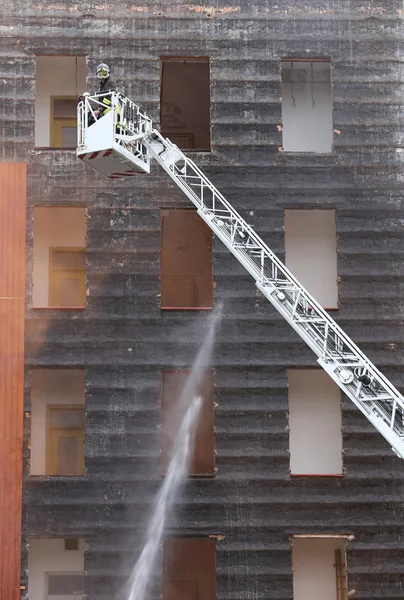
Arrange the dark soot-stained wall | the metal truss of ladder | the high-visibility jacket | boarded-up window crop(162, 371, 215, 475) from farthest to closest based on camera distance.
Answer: boarded-up window crop(162, 371, 215, 475), the dark soot-stained wall, the high-visibility jacket, the metal truss of ladder

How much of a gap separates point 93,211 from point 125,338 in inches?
133

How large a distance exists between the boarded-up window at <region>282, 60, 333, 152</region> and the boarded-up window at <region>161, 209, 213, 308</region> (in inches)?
148

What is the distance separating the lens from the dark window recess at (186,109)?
26.6m

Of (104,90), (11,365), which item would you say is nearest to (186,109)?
(104,90)

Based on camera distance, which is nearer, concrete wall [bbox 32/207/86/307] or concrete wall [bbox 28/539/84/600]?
concrete wall [bbox 28/539/84/600]

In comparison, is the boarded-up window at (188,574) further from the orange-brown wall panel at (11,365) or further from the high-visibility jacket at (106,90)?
the high-visibility jacket at (106,90)

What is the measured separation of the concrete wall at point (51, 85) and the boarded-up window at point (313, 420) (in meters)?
9.93

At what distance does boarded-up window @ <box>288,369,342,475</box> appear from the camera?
74.4ft

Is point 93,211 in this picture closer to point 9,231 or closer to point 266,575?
point 9,231

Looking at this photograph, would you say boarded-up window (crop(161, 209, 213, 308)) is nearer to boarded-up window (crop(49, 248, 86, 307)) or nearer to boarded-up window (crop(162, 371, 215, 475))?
boarded-up window (crop(49, 248, 86, 307))

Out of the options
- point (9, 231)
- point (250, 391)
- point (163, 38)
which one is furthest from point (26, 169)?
point (250, 391)

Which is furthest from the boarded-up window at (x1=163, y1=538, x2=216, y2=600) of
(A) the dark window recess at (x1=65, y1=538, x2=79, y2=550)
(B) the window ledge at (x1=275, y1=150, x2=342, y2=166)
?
(B) the window ledge at (x1=275, y1=150, x2=342, y2=166)

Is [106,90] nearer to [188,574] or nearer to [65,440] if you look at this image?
[65,440]

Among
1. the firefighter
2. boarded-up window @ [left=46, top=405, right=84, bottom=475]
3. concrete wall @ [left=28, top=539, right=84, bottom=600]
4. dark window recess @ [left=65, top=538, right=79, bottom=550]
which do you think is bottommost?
concrete wall @ [left=28, top=539, right=84, bottom=600]
